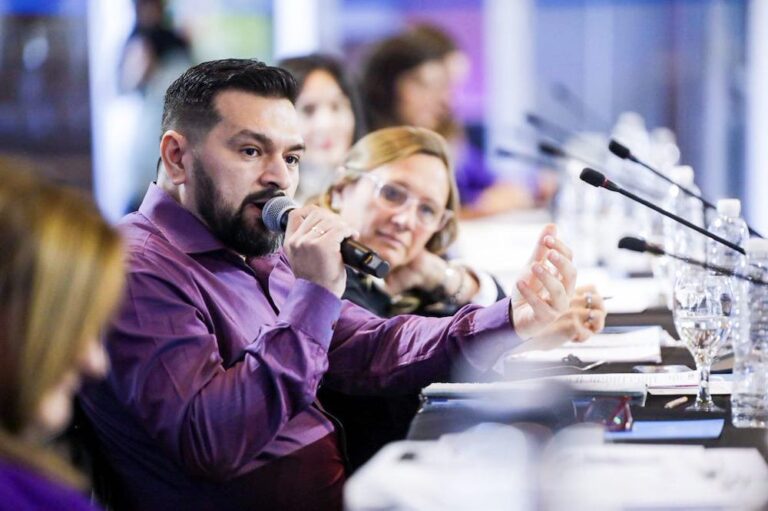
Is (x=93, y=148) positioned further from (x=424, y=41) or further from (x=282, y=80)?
(x=282, y=80)

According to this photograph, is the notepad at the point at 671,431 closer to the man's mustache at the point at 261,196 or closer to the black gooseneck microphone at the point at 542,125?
the man's mustache at the point at 261,196

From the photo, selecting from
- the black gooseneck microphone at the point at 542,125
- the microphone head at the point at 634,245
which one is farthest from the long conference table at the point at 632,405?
the black gooseneck microphone at the point at 542,125

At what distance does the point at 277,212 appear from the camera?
174cm

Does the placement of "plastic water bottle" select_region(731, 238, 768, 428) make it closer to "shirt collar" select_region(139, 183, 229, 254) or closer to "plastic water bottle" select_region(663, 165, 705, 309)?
"shirt collar" select_region(139, 183, 229, 254)

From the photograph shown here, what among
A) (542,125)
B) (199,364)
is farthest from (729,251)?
(199,364)

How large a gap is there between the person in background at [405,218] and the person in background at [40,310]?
1316mm

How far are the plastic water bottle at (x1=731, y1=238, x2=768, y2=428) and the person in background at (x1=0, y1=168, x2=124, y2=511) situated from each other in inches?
37.3

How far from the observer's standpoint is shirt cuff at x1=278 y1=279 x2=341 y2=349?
5.22ft

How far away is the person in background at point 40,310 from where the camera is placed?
956 millimetres

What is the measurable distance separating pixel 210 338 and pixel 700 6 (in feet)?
27.1

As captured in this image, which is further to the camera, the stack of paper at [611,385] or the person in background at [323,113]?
the person in background at [323,113]

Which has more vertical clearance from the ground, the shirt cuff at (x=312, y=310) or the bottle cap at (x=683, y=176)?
the shirt cuff at (x=312, y=310)

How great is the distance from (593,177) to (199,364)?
659 millimetres

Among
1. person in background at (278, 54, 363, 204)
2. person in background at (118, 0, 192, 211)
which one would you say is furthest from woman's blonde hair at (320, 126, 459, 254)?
person in background at (118, 0, 192, 211)
